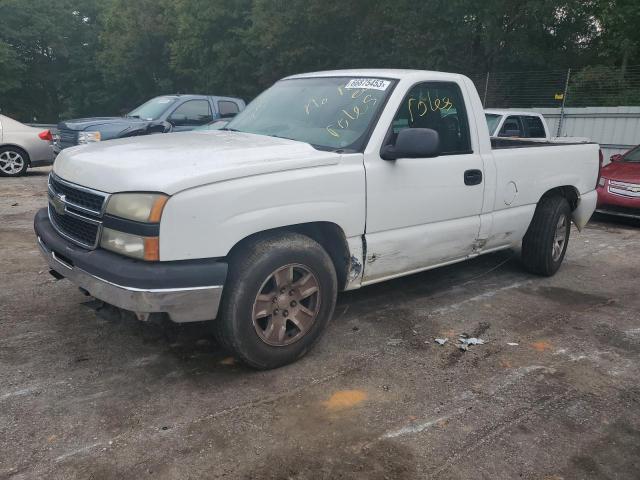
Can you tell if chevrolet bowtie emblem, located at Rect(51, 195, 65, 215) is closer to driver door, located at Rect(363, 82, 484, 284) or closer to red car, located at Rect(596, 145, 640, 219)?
driver door, located at Rect(363, 82, 484, 284)

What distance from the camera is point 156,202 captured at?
2883 mm

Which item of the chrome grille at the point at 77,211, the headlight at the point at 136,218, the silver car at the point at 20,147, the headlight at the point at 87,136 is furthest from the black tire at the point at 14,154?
the headlight at the point at 136,218

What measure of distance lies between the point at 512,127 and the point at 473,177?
21.6 ft

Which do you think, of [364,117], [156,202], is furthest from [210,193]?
[364,117]

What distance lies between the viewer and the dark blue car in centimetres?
1058

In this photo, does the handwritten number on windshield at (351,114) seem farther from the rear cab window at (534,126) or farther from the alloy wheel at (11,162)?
the alloy wheel at (11,162)

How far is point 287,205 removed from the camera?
3303 millimetres

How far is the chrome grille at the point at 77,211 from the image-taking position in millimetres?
3129

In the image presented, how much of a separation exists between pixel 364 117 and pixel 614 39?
1674 cm

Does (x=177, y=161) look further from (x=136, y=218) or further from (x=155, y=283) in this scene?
(x=155, y=283)

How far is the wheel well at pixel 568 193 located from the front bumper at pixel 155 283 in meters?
3.89

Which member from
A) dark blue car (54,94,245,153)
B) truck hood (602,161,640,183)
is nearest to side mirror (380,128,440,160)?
truck hood (602,161,640,183)

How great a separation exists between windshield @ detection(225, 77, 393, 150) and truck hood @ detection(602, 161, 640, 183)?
6.49 meters

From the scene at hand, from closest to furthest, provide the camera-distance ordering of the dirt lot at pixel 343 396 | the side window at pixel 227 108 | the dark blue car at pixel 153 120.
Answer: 1. the dirt lot at pixel 343 396
2. the dark blue car at pixel 153 120
3. the side window at pixel 227 108
